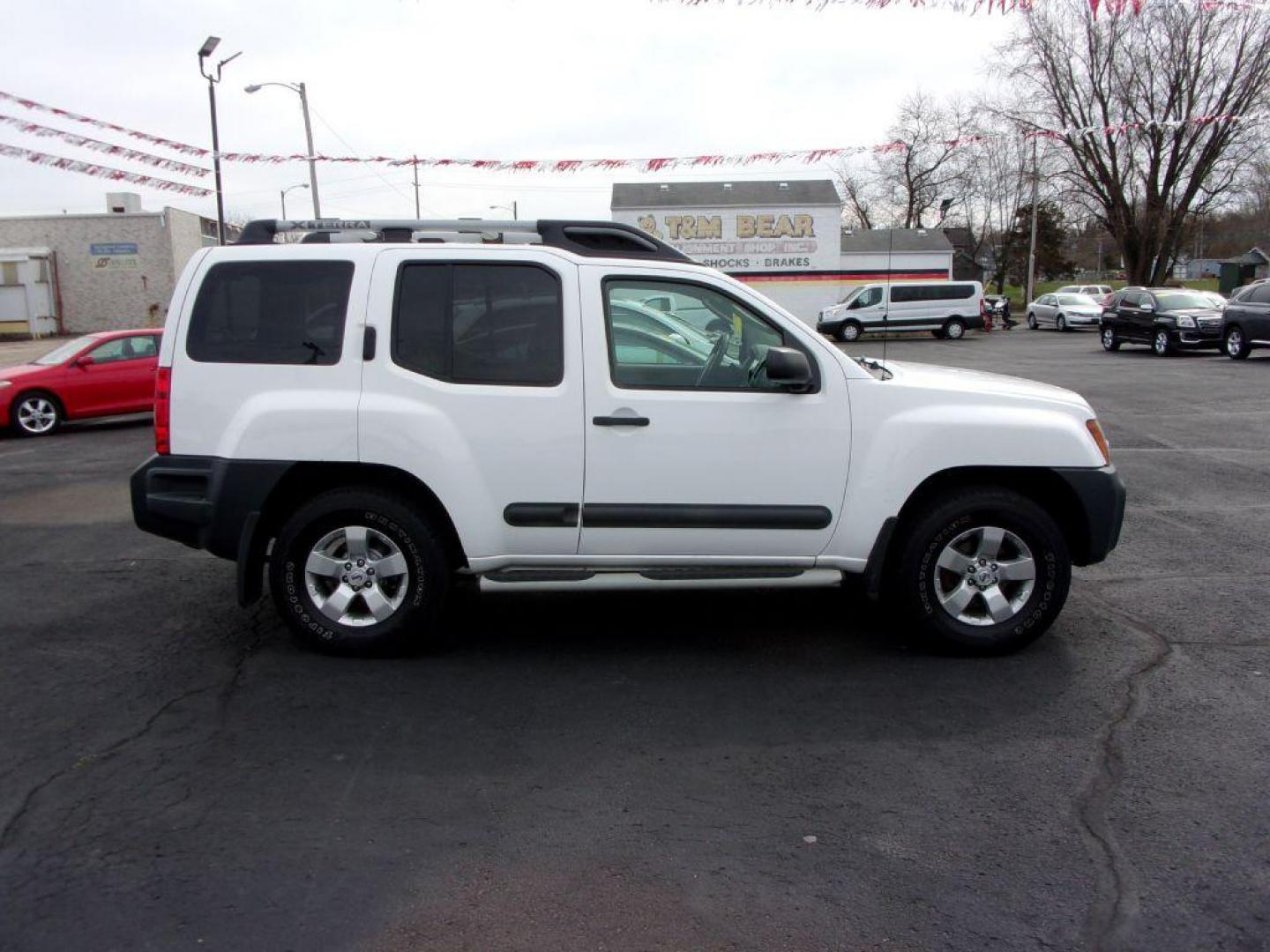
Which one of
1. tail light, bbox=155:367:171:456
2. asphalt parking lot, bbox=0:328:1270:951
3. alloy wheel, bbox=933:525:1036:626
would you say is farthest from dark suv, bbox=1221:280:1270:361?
tail light, bbox=155:367:171:456

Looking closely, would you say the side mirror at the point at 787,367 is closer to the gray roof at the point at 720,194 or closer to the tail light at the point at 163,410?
the tail light at the point at 163,410

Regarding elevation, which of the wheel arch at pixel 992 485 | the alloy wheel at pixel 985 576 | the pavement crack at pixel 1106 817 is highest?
the wheel arch at pixel 992 485

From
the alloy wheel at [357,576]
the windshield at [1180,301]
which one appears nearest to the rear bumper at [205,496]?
the alloy wheel at [357,576]

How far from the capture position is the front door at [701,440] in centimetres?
504

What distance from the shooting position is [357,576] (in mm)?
5223

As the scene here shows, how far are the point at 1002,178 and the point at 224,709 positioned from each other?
2521 inches

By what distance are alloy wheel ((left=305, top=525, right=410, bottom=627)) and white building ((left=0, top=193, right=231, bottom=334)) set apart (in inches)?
1659

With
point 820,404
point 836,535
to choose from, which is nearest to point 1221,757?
point 836,535

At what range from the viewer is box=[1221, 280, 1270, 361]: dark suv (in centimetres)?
2261

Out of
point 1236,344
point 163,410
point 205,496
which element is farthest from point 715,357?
point 1236,344

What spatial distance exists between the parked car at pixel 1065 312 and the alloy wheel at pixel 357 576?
39244 mm

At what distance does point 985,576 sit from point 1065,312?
3917 cm

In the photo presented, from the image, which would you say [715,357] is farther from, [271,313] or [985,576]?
[271,313]

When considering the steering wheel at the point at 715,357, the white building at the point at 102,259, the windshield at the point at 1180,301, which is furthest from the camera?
the white building at the point at 102,259
